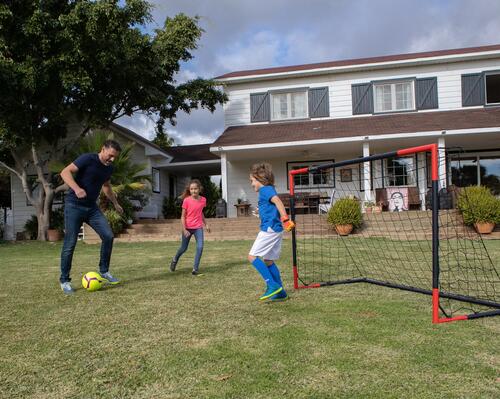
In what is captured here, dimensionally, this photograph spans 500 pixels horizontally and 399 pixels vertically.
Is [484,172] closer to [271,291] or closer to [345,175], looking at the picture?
[345,175]

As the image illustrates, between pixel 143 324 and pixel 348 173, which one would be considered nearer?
pixel 143 324

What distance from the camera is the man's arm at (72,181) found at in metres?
4.98

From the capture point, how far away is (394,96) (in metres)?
17.6

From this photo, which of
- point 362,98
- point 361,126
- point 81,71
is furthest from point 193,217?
point 362,98

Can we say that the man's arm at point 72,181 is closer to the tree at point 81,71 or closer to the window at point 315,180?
the tree at point 81,71

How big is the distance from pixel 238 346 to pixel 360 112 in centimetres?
1601

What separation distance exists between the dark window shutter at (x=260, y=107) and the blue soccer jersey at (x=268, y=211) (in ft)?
46.2

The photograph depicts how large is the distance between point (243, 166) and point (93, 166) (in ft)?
43.7

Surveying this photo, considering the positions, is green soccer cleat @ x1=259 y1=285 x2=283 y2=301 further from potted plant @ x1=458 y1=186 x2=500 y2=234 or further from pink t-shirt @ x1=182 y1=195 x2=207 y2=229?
potted plant @ x1=458 y1=186 x2=500 y2=234

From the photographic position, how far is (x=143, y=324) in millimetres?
3861

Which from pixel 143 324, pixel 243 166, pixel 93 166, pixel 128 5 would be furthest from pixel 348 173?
pixel 143 324

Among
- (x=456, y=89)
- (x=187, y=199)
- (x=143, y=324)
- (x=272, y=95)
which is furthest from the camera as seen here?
(x=272, y=95)

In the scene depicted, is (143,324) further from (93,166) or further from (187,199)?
(187,199)

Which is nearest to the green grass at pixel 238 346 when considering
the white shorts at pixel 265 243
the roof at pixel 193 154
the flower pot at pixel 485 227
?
the white shorts at pixel 265 243
